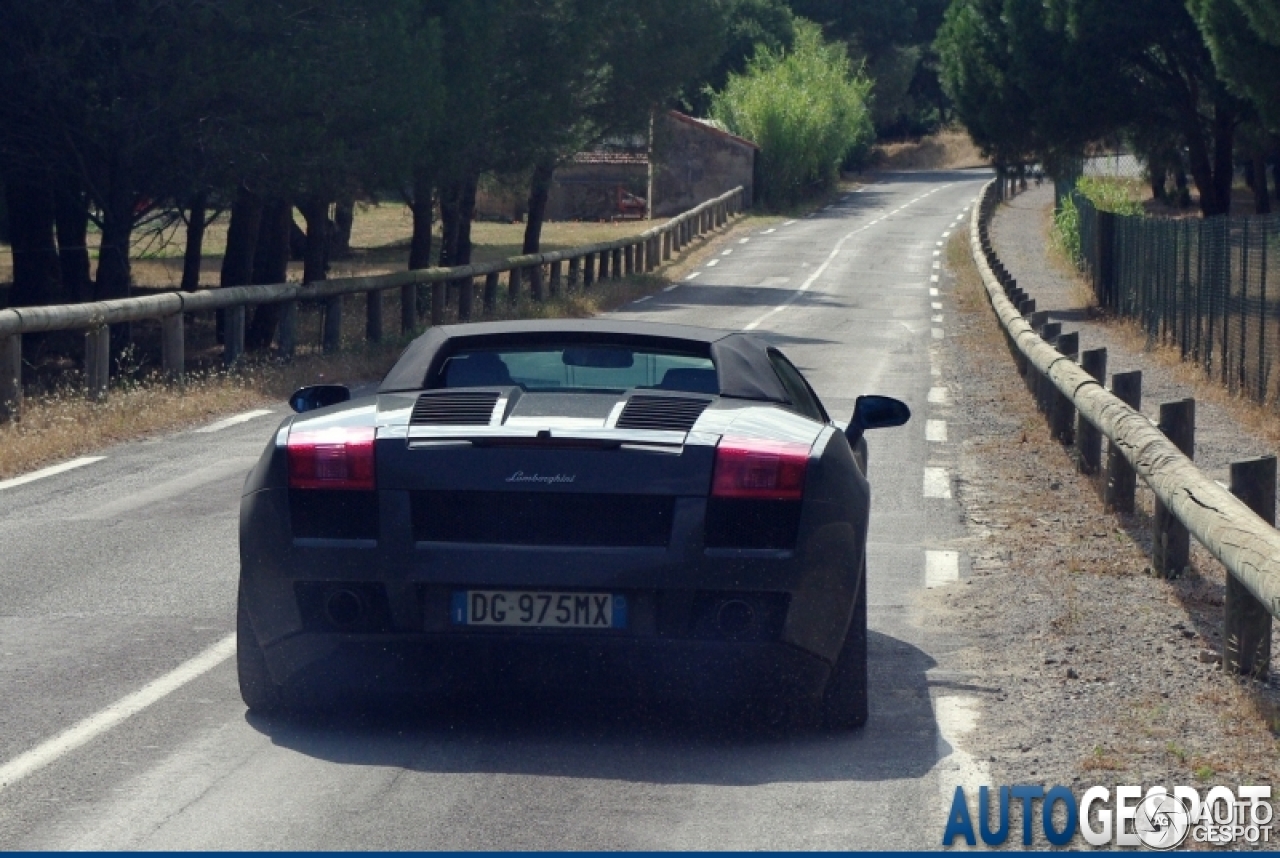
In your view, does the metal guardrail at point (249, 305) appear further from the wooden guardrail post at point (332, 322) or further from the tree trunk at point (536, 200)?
the tree trunk at point (536, 200)

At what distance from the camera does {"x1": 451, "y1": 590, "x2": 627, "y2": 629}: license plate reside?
5625 mm

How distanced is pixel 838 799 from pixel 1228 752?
52.0 inches

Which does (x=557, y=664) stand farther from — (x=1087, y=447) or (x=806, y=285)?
(x=806, y=285)

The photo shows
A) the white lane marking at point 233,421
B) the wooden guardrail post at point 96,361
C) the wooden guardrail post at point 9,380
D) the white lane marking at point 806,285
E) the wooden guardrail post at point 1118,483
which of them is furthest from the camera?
the white lane marking at point 806,285

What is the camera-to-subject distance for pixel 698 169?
73.1 metres

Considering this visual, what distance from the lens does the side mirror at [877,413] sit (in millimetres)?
7160

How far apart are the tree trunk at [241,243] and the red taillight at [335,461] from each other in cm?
2137

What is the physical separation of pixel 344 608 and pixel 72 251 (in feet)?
73.7

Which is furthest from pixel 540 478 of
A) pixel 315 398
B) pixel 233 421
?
pixel 233 421

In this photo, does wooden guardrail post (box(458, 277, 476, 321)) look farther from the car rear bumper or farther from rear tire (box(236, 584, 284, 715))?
the car rear bumper

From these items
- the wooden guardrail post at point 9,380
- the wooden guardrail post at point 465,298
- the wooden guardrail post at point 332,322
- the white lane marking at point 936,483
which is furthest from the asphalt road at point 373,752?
the wooden guardrail post at point 465,298

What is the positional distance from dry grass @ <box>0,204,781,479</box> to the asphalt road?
4.16m

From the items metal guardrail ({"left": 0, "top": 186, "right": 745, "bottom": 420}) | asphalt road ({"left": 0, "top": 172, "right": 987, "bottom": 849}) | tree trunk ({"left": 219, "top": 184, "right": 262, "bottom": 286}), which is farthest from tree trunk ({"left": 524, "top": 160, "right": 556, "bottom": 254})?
asphalt road ({"left": 0, "top": 172, "right": 987, "bottom": 849})

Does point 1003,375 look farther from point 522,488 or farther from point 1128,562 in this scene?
point 522,488
